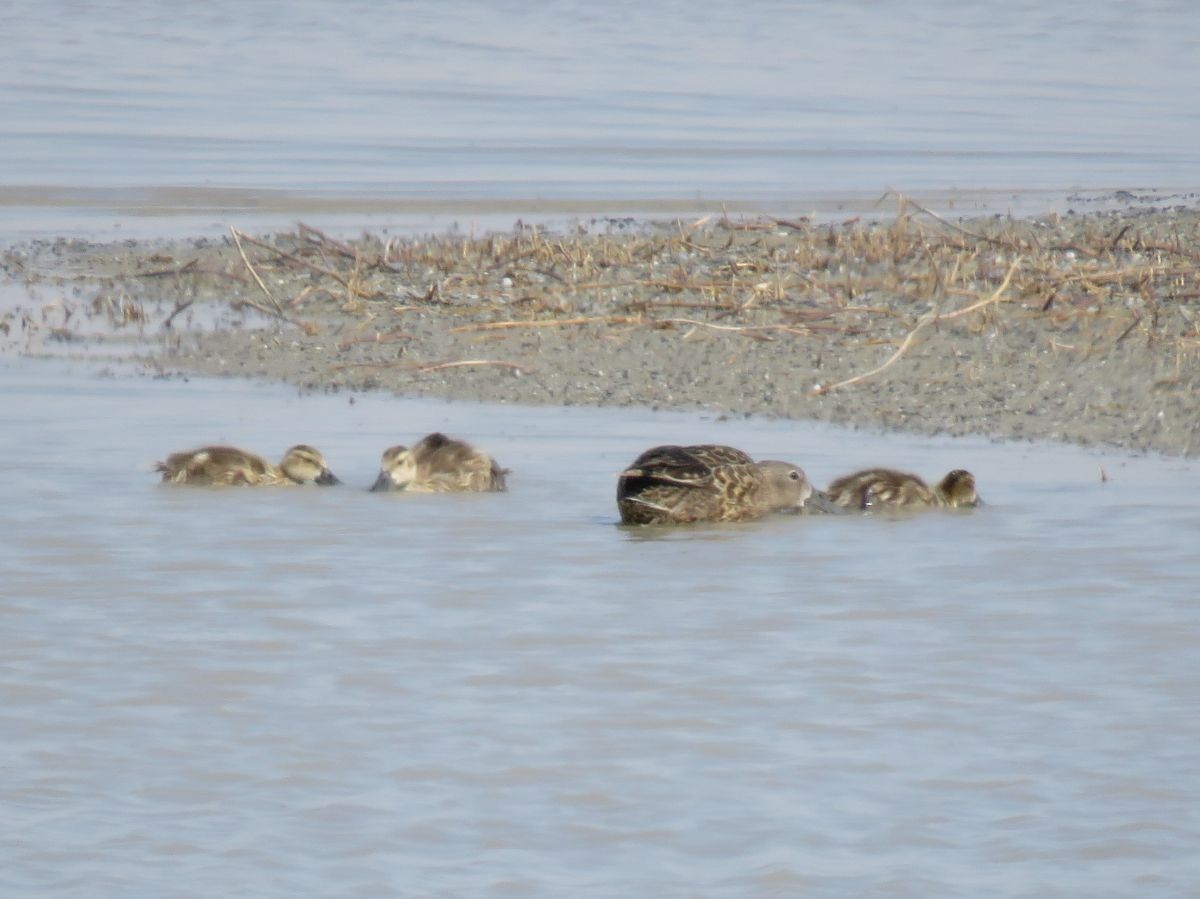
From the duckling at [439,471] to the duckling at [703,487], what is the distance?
0.60 m

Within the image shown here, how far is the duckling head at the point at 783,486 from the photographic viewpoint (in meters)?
7.67

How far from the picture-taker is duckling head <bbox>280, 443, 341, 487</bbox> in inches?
317

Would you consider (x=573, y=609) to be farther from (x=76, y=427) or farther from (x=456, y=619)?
(x=76, y=427)

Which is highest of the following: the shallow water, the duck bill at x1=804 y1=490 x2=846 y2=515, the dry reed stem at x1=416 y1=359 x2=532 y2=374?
the dry reed stem at x1=416 y1=359 x2=532 y2=374

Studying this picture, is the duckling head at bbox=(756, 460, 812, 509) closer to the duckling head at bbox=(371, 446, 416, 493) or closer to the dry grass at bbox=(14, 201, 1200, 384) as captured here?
the duckling head at bbox=(371, 446, 416, 493)

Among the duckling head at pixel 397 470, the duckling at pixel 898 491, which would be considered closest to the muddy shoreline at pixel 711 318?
the duckling at pixel 898 491

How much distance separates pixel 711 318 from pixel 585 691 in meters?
5.90

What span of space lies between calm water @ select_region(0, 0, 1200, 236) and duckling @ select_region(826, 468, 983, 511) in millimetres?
8390

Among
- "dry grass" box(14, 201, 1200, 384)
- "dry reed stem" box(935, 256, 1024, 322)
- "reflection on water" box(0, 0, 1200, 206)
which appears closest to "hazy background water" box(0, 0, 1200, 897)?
"dry grass" box(14, 201, 1200, 384)

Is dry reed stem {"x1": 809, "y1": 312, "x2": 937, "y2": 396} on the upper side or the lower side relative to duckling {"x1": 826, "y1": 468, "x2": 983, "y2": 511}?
upper

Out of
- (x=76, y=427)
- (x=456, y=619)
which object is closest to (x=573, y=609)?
(x=456, y=619)

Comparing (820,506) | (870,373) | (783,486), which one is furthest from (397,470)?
(870,373)

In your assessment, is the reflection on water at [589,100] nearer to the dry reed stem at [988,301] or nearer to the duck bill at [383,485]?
the dry reed stem at [988,301]

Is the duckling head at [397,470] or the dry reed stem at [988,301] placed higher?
the dry reed stem at [988,301]
